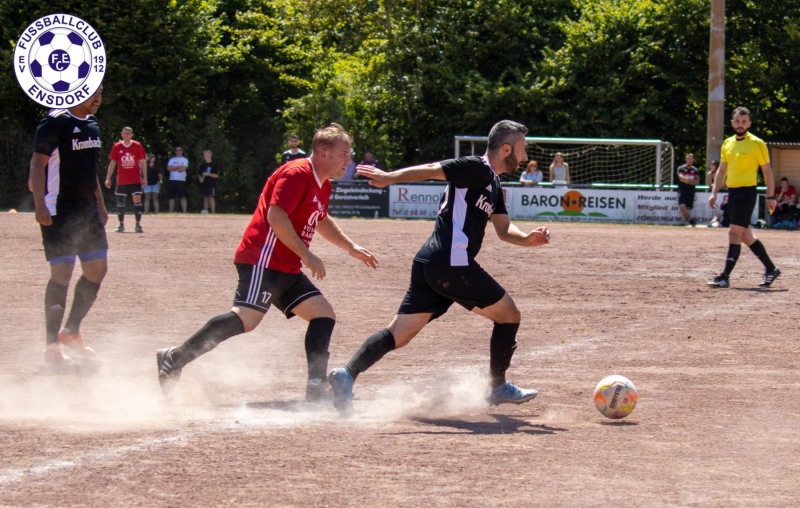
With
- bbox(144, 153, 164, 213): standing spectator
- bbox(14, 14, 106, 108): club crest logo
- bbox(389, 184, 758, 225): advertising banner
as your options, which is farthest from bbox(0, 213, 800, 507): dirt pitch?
bbox(144, 153, 164, 213): standing spectator

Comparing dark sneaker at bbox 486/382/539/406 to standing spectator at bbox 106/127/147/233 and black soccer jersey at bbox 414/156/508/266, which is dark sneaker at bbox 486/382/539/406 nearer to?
black soccer jersey at bbox 414/156/508/266

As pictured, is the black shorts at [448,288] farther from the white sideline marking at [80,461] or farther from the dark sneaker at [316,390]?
the white sideline marking at [80,461]

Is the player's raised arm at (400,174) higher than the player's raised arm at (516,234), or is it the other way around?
the player's raised arm at (400,174)

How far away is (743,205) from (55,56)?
18768mm

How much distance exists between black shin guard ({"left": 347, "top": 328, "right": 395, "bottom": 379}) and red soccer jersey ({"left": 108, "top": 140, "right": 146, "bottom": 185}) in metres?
15.4

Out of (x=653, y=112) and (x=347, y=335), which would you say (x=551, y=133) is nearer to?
(x=653, y=112)

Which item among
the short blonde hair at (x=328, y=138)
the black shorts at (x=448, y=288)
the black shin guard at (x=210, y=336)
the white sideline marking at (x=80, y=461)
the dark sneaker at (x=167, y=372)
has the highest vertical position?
the short blonde hair at (x=328, y=138)

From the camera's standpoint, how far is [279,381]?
752 centimetres

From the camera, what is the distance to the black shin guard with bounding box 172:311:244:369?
655 centimetres

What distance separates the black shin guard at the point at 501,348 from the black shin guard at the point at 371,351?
0.65 m

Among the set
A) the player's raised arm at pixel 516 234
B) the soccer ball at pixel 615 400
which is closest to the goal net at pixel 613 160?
the player's raised arm at pixel 516 234

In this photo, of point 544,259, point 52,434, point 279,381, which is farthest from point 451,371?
point 544,259

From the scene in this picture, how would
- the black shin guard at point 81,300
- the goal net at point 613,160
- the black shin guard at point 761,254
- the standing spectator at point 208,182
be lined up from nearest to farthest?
the black shin guard at point 81,300 → the black shin guard at point 761,254 → the goal net at point 613,160 → the standing spectator at point 208,182

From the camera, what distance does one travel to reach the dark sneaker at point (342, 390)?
20.9ft
